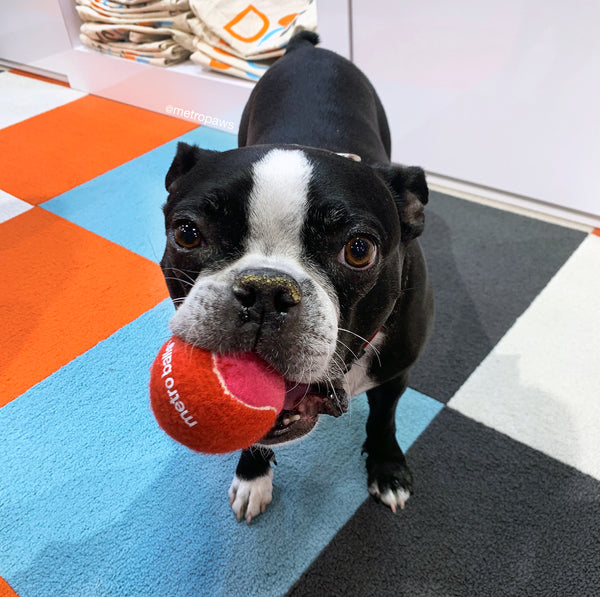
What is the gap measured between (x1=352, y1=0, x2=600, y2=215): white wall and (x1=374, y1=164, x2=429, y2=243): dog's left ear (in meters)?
1.40

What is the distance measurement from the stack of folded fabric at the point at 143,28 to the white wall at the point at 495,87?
1.39m

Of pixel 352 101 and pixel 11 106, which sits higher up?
pixel 352 101

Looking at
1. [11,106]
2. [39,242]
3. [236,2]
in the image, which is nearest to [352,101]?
[39,242]

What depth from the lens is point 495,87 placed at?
245 cm

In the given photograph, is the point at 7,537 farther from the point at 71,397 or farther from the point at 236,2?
the point at 236,2

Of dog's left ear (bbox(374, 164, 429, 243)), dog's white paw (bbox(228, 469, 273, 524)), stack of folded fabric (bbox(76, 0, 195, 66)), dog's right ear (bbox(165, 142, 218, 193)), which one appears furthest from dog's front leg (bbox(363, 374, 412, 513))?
stack of folded fabric (bbox(76, 0, 195, 66))

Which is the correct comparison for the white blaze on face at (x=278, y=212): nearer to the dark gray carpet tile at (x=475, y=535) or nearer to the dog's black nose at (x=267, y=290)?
the dog's black nose at (x=267, y=290)

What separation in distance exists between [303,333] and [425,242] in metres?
1.62

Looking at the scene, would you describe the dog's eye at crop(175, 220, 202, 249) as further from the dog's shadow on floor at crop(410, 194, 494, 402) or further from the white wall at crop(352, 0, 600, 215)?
the white wall at crop(352, 0, 600, 215)

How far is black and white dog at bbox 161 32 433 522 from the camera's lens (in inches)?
37.2

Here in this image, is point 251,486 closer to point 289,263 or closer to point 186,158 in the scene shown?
point 289,263

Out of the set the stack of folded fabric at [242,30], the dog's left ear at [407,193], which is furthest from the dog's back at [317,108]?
the stack of folded fabric at [242,30]

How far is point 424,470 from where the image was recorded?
1556 mm

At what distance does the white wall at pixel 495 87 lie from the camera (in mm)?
2229
